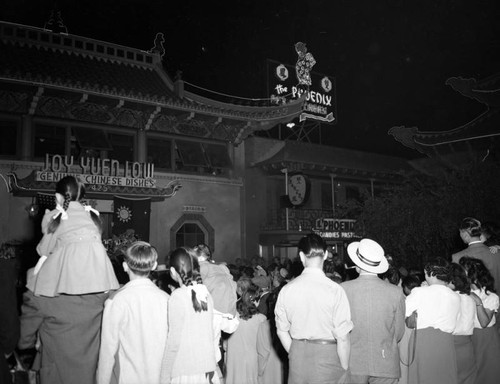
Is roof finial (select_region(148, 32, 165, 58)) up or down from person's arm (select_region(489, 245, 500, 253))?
up

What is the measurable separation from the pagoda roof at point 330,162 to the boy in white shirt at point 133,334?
15867 mm

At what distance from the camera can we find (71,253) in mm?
3807

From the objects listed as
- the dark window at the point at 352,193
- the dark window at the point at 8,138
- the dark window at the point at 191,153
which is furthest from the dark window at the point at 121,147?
the dark window at the point at 352,193

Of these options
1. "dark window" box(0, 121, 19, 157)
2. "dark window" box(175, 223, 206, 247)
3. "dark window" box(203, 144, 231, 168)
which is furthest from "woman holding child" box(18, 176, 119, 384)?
"dark window" box(203, 144, 231, 168)

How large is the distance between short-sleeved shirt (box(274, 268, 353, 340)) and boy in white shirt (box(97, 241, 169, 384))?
122 centimetres

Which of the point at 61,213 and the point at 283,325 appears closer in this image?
the point at 61,213

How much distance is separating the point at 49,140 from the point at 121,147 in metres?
2.62

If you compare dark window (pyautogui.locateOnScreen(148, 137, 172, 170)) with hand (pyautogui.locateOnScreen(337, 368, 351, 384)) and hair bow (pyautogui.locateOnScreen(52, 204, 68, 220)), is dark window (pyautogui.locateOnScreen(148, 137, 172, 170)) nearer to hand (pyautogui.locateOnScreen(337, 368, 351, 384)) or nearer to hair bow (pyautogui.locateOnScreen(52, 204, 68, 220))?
hair bow (pyautogui.locateOnScreen(52, 204, 68, 220))

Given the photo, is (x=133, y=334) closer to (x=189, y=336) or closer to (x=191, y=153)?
(x=189, y=336)

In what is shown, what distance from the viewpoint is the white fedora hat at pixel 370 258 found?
176 inches

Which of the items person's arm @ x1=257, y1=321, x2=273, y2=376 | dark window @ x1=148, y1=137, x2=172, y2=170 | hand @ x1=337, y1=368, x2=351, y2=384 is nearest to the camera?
→ hand @ x1=337, y1=368, x2=351, y2=384

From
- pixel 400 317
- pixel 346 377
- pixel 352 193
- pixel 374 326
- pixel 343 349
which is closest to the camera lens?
pixel 343 349

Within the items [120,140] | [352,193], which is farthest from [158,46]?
[352,193]

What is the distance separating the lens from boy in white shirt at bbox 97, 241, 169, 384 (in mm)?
3678
